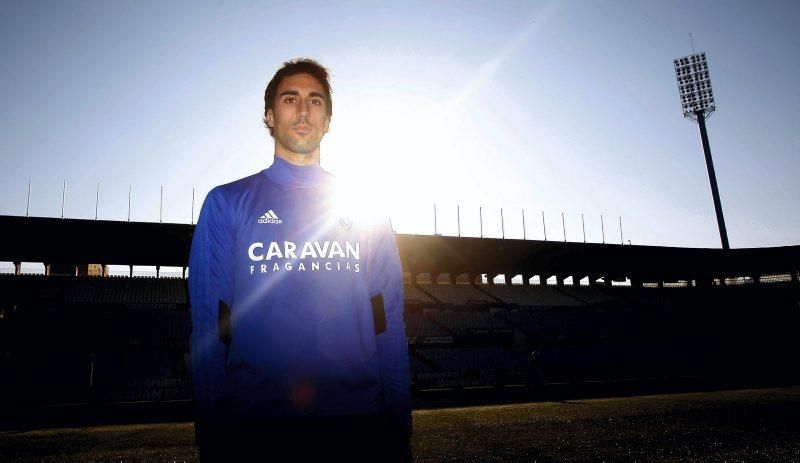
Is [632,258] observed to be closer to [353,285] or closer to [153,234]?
[153,234]

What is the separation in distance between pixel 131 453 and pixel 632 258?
3772 centimetres

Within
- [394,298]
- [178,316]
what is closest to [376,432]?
[394,298]

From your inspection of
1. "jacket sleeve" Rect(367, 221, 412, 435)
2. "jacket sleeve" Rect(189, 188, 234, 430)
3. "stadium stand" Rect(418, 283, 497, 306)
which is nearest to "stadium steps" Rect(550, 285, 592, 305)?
"stadium stand" Rect(418, 283, 497, 306)

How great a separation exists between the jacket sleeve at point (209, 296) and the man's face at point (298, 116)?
0.37 m

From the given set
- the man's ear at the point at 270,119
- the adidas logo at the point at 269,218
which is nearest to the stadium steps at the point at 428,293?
the man's ear at the point at 270,119

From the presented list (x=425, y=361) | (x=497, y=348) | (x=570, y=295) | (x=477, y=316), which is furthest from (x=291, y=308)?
(x=570, y=295)

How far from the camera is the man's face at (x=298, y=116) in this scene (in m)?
2.08

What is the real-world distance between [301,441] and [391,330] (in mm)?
509

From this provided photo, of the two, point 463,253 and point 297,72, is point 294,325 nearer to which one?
point 297,72

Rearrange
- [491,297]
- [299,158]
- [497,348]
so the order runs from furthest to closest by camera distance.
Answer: [491,297] → [497,348] → [299,158]

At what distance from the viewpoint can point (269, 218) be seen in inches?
73.9

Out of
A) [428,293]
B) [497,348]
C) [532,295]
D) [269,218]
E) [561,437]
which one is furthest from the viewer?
[532,295]

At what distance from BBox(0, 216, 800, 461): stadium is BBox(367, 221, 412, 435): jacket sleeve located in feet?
19.9

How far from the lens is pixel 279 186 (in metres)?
2.00
